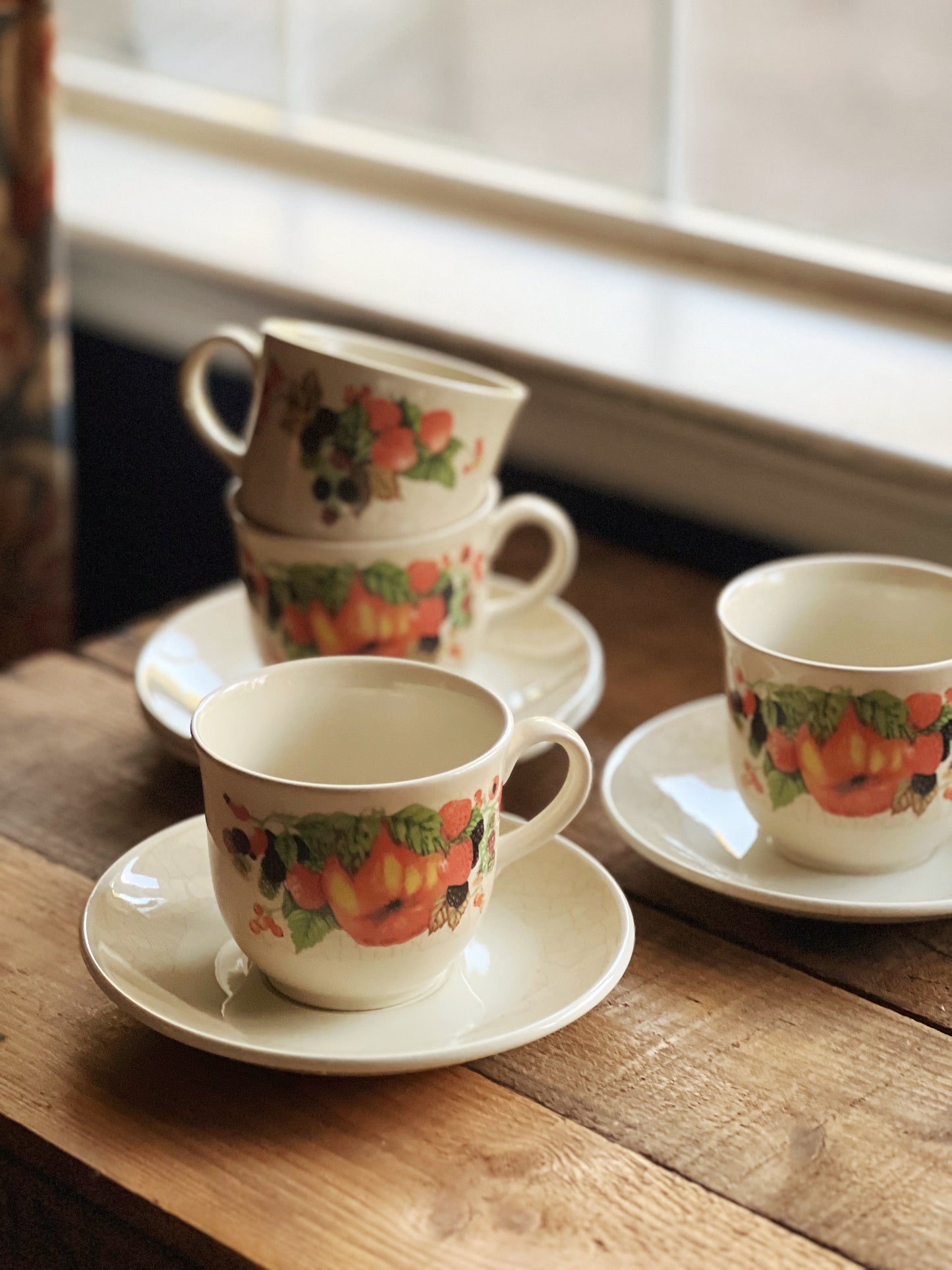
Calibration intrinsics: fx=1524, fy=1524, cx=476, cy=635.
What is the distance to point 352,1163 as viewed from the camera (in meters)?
0.50

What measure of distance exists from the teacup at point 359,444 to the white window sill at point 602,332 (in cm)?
27

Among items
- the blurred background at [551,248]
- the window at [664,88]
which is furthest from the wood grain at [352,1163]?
the window at [664,88]

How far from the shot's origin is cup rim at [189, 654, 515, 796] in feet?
1.67

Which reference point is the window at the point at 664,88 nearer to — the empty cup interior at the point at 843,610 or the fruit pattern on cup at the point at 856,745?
the empty cup interior at the point at 843,610

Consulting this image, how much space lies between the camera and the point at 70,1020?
0.58 meters

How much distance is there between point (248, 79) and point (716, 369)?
760 millimetres

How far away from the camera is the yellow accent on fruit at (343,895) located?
521mm

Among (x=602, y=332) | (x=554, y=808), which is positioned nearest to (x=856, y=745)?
(x=554, y=808)

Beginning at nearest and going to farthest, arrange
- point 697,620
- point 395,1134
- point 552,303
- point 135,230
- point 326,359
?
point 395,1134 → point 326,359 → point 697,620 → point 552,303 → point 135,230

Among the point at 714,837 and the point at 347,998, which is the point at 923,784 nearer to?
the point at 714,837

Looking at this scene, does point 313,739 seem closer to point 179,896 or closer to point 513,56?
point 179,896

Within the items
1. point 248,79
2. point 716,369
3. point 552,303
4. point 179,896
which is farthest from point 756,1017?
point 248,79

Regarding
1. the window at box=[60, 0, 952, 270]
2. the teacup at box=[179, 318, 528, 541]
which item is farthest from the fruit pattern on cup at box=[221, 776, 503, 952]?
the window at box=[60, 0, 952, 270]

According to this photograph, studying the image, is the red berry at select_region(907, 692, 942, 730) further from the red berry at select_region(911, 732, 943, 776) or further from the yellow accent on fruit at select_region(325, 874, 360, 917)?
the yellow accent on fruit at select_region(325, 874, 360, 917)
